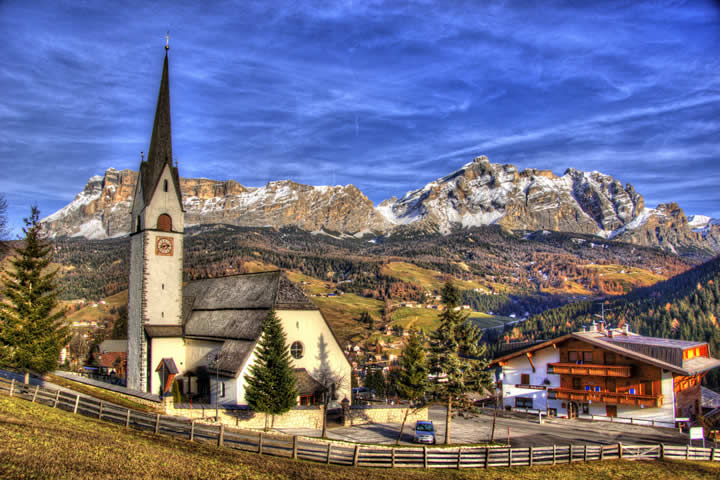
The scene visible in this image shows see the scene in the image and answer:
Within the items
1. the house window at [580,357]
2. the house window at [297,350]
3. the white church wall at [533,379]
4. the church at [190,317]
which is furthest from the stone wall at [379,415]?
the house window at [580,357]

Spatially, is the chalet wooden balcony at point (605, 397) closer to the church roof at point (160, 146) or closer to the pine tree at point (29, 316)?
the church roof at point (160, 146)

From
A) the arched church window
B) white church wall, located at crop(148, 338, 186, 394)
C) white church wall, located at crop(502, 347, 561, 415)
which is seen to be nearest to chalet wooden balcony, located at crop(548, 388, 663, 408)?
white church wall, located at crop(502, 347, 561, 415)

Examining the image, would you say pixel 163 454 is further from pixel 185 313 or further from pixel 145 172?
pixel 145 172

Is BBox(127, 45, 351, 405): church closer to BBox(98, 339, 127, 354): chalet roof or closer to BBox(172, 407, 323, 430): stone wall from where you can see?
BBox(172, 407, 323, 430): stone wall

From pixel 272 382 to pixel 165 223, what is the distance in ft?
77.0

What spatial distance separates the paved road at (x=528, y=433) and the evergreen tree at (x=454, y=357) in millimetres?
3907

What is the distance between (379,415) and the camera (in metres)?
41.8

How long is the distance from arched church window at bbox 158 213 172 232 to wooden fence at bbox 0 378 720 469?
2322cm

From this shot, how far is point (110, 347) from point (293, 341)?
5087 centimetres

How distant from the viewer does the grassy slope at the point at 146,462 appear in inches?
674

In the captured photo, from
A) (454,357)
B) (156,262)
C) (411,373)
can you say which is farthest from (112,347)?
(454,357)

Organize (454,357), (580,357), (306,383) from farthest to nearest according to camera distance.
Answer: (580,357) → (306,383) → (454,357)

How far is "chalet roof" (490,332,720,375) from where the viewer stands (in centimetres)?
4491

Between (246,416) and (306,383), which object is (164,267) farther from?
(246,416)
